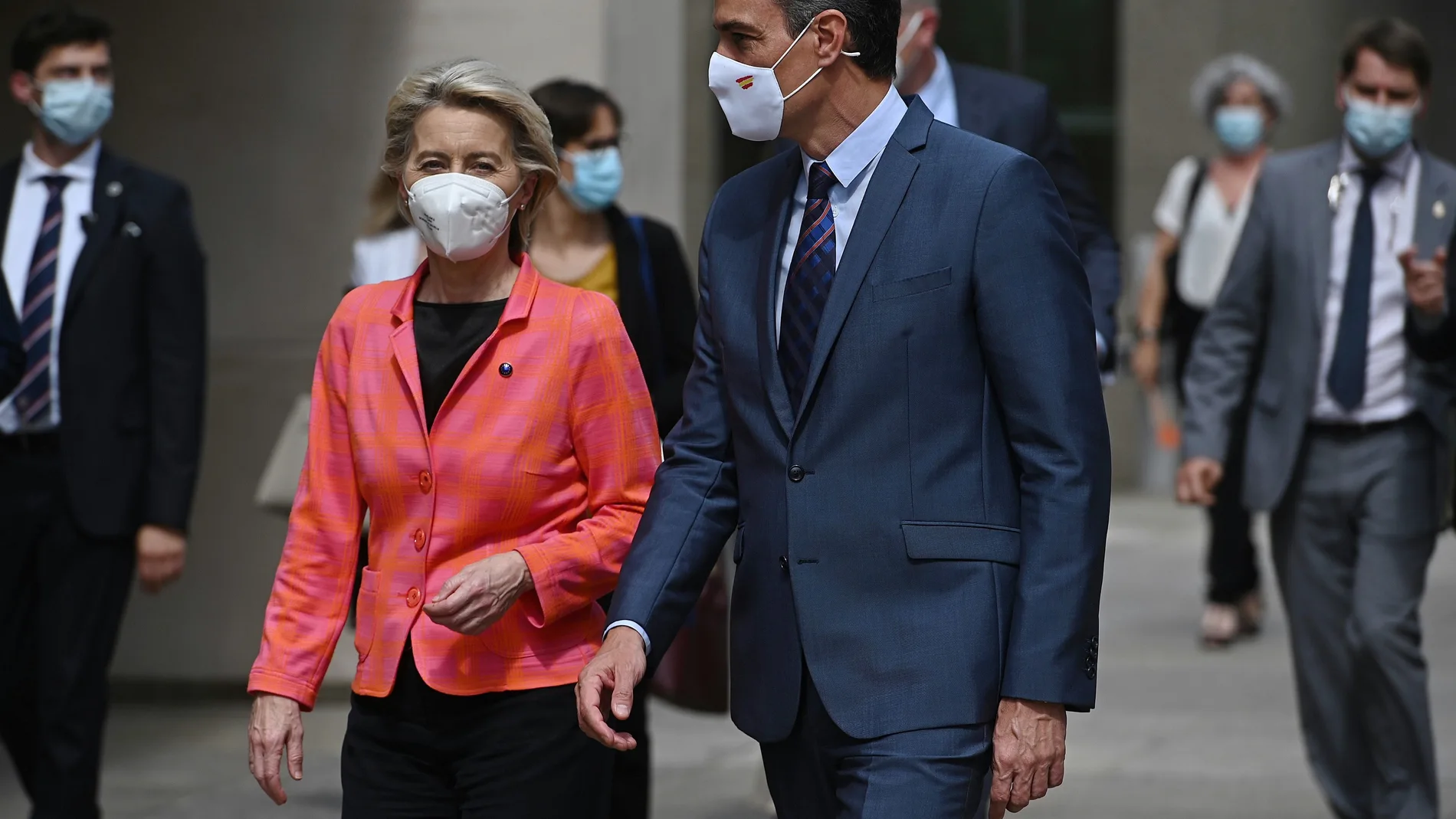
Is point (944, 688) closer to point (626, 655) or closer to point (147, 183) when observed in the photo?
point (626, 655)

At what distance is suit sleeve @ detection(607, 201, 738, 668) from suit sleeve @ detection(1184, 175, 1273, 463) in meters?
3.09

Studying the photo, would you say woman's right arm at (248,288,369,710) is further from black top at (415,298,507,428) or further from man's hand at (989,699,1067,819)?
man's hand at (989,699,1067,819)

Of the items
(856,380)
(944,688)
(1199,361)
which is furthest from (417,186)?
(1199,361)

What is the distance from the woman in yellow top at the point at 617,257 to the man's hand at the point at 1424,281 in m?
1.94

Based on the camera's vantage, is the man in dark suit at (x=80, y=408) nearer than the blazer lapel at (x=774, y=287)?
No

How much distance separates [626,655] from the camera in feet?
10.9

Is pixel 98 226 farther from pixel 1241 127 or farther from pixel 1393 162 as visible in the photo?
pixel 1241 127

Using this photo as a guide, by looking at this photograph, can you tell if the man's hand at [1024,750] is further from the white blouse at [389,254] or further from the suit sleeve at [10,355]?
the white blouse at [389,254]

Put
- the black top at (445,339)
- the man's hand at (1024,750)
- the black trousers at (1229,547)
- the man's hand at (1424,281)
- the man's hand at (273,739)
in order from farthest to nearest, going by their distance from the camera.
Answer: the black trousers at (1229,547) < the man's hand at (1424,281) < the black top at (445,339) < the man's hand at (273,739) < the man's hand at (1024,750)

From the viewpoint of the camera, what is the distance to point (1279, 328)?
6324 mm

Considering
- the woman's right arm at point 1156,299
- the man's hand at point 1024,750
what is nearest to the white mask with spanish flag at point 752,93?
the man's hand at point 1024,750

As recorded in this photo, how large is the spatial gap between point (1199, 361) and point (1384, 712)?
1162 millimetres

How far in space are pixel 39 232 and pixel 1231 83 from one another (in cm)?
634

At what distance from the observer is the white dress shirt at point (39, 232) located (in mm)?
5996
